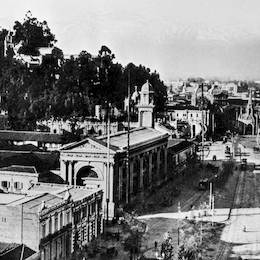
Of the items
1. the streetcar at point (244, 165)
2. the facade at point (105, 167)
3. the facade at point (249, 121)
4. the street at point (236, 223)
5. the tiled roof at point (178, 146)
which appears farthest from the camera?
the facade at point (249, 121)

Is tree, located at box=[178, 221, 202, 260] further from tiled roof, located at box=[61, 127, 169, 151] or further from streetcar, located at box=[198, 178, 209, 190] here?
streetcar, located at box=[198, 178, 209, 190]

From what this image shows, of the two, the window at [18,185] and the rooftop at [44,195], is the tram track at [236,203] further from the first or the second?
the window at [18,185]

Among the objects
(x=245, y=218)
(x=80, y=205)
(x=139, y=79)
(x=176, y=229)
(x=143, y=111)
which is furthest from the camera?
(x=139, y=79)

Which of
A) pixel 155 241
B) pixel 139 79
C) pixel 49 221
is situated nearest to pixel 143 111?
pixel 155 241

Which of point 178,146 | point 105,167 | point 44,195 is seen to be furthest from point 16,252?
point 178,146

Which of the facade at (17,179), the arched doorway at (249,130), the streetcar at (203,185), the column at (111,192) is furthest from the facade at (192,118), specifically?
the facade at (17,179)

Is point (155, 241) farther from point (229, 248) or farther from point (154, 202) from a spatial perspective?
point (154, 202)

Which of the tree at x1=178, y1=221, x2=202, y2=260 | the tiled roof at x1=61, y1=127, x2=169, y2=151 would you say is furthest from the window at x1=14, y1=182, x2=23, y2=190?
the tree at x1=178, y1=221, x2=202, y2=260

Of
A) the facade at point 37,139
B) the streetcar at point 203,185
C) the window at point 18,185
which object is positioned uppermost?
the facade at point 37,139
